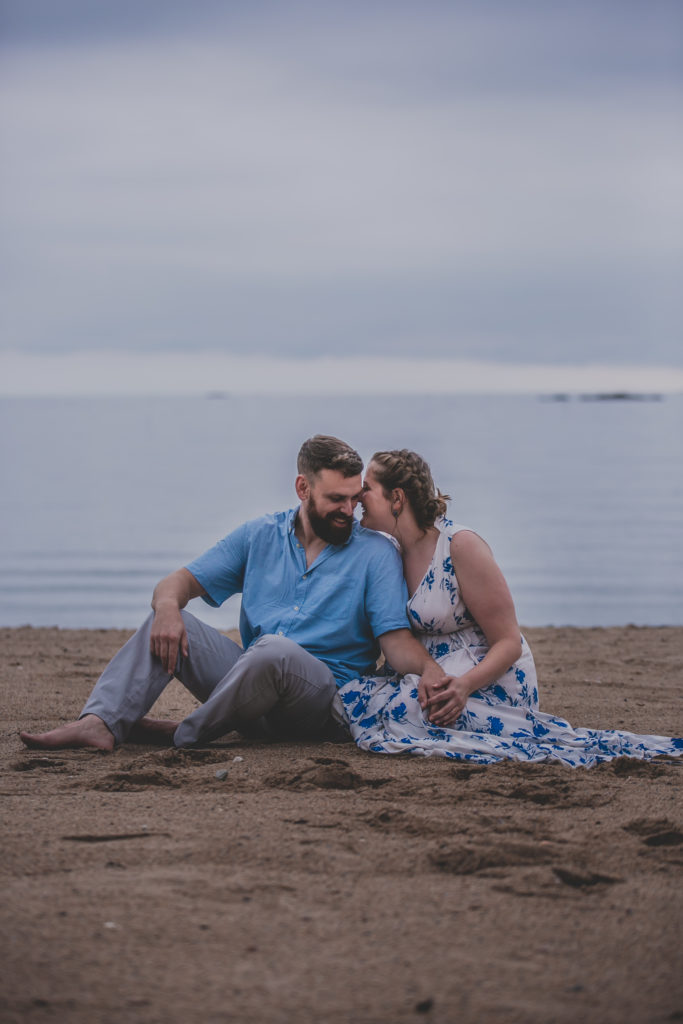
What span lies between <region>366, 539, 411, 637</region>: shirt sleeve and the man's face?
0.19 m

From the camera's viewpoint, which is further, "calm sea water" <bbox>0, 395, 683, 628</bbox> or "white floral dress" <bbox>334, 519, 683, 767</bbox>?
"calm sea water" <bbox>0, 395, 683, 628</bbox>

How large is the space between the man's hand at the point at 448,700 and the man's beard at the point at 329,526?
0.77 metres

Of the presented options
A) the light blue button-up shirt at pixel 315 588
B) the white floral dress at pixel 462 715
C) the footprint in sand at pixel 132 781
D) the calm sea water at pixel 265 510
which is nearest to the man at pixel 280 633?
the light blue button-up shirt at pixel 315 588

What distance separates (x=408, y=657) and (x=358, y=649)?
14.1 inches

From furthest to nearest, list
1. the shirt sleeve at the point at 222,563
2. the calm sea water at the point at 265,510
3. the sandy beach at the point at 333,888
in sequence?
the calm sea water at the point at 265,510, the shirt sleeve at the point at 222,563, the sandy beach at the point at 333,888

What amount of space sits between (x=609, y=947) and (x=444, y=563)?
2.26m

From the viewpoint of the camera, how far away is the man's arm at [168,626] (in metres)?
4.64

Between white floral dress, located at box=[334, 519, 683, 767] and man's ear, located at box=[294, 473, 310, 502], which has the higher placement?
man's ear, located at box=[294, 473, 310, 502]

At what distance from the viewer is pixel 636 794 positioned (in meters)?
3.95

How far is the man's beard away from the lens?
472 cm

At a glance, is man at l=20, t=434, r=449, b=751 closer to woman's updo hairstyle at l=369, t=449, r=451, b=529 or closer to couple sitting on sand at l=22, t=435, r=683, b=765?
couple sitting on sand at l=22, t=435, r=683, b=765

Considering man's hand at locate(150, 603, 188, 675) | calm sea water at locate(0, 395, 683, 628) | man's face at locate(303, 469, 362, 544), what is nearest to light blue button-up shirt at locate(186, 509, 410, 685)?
man's face at locate(303, 469, 362, 544)

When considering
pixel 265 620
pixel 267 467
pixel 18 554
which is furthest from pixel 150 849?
pixel 267 467

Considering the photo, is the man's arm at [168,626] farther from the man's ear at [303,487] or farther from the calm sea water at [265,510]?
the calm sea water at [265,510]
